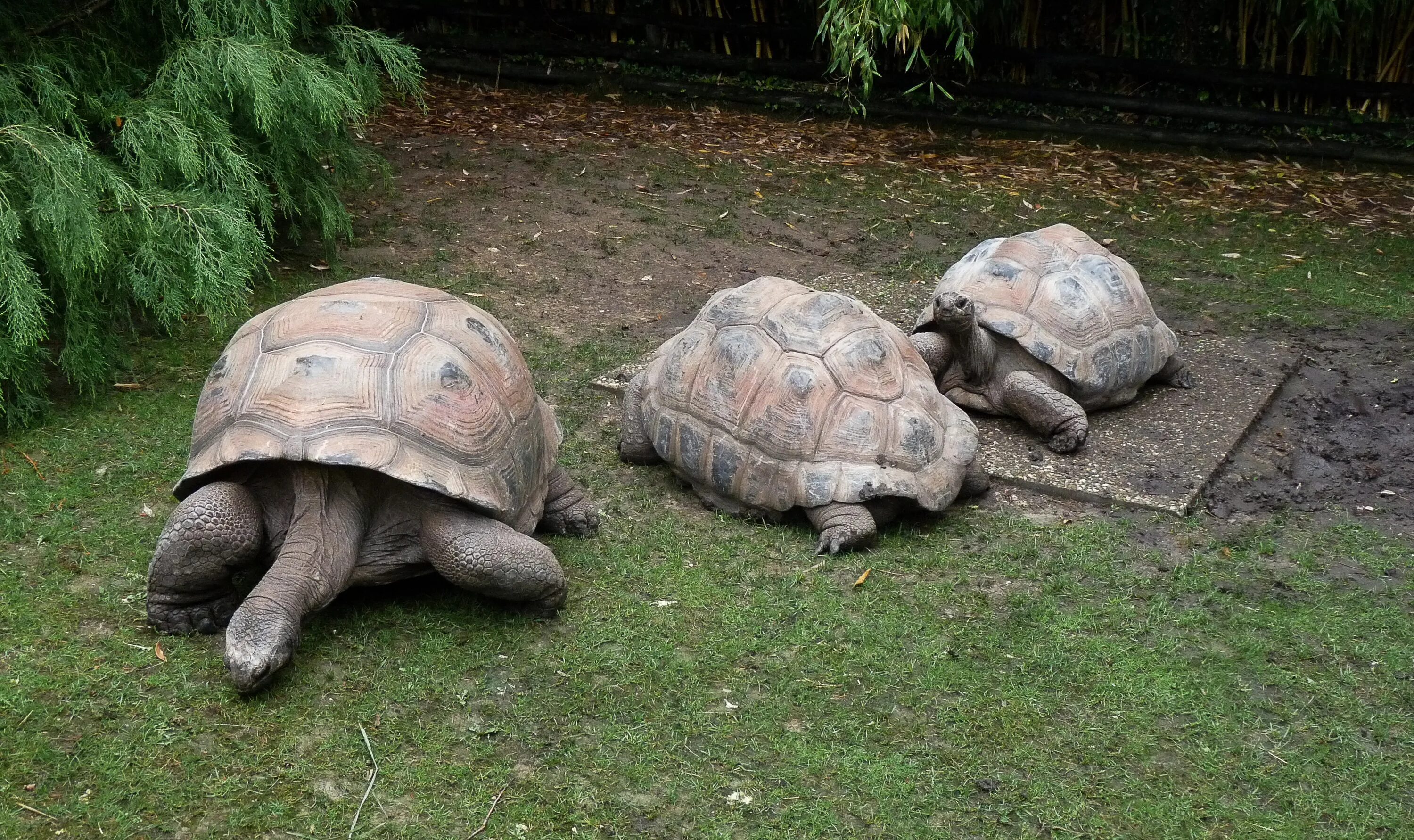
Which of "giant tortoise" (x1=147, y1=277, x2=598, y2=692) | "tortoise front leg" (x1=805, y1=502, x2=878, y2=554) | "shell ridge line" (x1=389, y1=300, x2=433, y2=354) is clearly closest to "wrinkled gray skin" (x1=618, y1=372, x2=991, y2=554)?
"tortoise front leg" (x1=805, y1=502, x2=878, y2=554)

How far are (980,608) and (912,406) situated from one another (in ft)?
2.48

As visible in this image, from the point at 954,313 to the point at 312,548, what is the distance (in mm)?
2566

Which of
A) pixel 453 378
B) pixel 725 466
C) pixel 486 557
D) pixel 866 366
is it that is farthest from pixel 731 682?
pixel 866 366

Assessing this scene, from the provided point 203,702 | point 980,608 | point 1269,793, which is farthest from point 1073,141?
point 203,702

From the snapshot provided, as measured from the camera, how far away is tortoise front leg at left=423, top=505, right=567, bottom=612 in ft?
10.8

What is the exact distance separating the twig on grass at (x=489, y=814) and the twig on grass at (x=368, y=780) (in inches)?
10.2

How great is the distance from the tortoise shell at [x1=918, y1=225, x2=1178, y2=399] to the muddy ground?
0.55 m

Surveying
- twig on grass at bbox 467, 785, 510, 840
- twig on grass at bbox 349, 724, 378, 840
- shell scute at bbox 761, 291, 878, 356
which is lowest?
twig on grass at bbox 467, 785, 510, 840

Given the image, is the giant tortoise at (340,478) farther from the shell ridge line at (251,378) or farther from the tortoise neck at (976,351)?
the tortoise neck at (976,351)

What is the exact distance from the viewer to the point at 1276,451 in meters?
4.70

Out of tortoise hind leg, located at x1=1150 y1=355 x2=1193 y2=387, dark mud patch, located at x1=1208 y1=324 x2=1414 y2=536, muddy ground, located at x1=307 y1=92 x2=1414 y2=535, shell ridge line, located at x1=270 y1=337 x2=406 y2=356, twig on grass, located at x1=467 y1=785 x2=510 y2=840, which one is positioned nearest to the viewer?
twig on grass, located at x1=467 y1=785 x2=510 y2=840

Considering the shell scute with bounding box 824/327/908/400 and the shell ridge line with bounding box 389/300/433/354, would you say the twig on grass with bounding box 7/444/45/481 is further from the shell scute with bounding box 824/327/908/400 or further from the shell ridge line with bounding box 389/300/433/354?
the shell scute with bounding box 824/327/908/400

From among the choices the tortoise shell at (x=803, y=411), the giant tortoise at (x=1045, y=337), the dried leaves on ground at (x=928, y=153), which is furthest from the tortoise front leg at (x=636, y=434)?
the dried leaves on ground at (x=928, y=153)

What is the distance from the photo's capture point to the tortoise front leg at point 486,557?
10.8 ft
